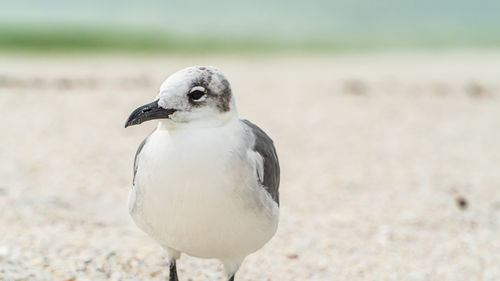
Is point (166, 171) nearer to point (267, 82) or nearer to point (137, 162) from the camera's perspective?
point (137, 162)

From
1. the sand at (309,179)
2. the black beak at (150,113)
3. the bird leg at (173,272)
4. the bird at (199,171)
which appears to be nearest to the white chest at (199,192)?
the bird at (199,171)

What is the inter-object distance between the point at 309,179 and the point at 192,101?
17.1 feet

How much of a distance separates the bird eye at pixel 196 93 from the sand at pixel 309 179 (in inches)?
66.5

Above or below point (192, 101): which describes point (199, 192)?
below

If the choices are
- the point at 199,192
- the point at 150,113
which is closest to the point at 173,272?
the point at 199,192

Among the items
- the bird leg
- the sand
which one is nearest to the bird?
the bird leg

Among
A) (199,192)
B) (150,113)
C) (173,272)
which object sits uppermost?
(150,113)

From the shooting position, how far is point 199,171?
329 cm

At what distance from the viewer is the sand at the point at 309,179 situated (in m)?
5.32

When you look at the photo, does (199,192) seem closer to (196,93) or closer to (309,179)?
(196,93)

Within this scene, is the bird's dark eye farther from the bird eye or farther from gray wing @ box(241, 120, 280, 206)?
gray wing @ box(241, 120, 280, 206)

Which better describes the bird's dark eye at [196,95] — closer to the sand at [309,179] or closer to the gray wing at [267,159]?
the gray wing at [267,159]

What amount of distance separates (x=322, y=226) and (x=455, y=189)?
207 centimetres

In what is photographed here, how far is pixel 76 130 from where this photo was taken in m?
10.1
